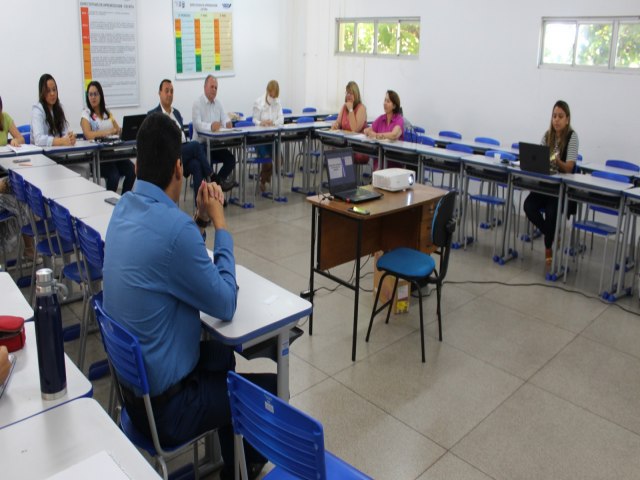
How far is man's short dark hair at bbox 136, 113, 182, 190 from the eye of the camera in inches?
78.6

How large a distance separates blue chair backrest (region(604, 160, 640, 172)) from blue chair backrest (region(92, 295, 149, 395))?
17.2 ft

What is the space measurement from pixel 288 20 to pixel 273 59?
2.26ft

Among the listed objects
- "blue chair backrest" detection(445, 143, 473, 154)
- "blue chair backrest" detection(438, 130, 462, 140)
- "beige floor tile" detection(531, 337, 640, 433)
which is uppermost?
"blue chair backrest" detection(438, 130, 462, 140)

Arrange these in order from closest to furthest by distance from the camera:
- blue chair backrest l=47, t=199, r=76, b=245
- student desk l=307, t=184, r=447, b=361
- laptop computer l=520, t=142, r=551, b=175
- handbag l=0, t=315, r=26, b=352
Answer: handbag l=0, t=315, r=26, b=352 < blue chair backrest l=47, t=199, r=76, b=245 < student desk l=307, t=184, r=447, b=361 < laptop computer l=520, t=142, r=551, b=175

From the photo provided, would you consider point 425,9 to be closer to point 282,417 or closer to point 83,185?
point 83,185

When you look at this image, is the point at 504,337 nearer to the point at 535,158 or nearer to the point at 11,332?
the point at 535,158

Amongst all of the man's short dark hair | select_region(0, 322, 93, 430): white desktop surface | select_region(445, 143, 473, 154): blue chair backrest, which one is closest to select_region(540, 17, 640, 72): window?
select_region(445, 143, 473, 154): blue chair backrest

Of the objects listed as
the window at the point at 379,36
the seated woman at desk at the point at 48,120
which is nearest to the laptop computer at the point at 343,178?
the seated woman at desk at the point at 48,120

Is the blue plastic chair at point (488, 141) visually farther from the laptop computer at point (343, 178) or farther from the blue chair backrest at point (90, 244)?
the blue chair backrest at point (90, 244)

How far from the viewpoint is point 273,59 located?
32.5ft

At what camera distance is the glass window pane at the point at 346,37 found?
923 centimetres

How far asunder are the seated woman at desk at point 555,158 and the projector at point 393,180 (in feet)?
5.64

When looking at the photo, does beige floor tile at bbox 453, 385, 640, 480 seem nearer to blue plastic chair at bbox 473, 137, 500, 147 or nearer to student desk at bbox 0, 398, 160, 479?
student desk at bbox 0, 398, 160, 479

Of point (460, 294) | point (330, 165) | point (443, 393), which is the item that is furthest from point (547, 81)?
point (443, 393)
